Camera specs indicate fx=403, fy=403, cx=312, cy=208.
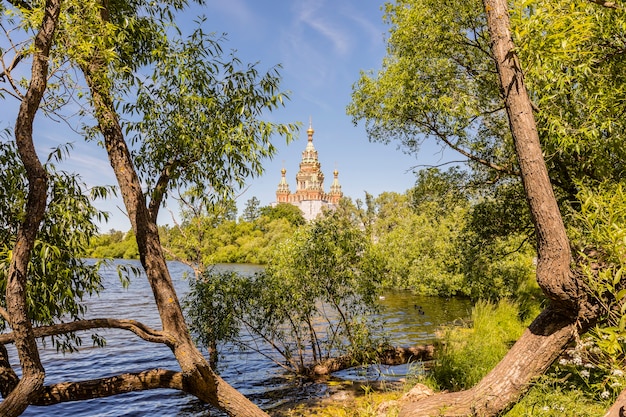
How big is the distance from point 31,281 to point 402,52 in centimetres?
1010

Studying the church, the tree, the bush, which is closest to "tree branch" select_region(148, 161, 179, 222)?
the tree

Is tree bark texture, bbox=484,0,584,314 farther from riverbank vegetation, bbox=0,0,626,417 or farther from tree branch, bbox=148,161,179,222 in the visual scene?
tree branch, bbox=148,161,179,222

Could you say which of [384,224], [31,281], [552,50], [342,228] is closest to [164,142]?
[31,281]

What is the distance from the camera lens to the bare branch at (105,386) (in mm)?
5223

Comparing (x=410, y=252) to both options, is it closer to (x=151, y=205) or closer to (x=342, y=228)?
(x=342, y=228)

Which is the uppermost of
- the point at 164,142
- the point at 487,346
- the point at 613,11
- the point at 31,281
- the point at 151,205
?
the point at 613,11

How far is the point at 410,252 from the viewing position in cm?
3544

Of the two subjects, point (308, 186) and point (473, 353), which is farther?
point (308, 186)

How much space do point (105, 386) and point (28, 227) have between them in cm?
242

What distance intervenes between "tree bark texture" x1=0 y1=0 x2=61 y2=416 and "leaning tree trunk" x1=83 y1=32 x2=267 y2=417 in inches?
46.0

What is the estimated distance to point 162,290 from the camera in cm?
592

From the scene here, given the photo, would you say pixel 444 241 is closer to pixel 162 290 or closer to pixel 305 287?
pixel 305 287

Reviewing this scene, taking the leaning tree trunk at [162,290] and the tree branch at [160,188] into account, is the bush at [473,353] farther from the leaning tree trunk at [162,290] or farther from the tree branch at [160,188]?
the tree branch at [160,188]

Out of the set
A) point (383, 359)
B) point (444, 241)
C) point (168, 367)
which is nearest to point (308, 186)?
point (444, 241)
